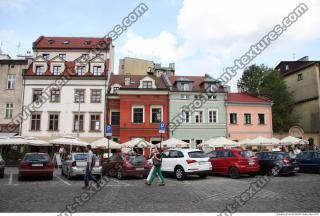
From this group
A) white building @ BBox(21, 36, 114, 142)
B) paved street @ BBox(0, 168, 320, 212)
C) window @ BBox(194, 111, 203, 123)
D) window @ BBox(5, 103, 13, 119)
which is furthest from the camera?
window @ BBox(194, 111, 203, 123)

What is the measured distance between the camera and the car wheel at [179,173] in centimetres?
1869

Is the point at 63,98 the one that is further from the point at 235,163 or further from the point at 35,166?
the point at 235,163

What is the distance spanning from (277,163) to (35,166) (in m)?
14.8

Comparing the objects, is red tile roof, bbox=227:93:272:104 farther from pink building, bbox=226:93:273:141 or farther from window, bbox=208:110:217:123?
window, bbox=208:110:217:123

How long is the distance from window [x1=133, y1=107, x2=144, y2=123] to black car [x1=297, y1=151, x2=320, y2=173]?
782 inches

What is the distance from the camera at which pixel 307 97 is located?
4769 centimetres

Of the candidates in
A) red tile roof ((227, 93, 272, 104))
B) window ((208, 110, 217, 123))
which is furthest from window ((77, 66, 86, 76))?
red tile roof ((227, 93, 272, 104))

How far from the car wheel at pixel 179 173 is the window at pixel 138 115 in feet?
65.8

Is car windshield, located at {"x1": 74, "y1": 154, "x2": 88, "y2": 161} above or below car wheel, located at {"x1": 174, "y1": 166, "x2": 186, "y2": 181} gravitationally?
above

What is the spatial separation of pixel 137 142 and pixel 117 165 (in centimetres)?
1021

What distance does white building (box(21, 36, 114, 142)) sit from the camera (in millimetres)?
38750

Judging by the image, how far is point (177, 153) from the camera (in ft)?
63.7

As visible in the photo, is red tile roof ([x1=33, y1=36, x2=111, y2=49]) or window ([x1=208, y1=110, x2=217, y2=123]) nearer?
window ([x1=208, y1=110, x2=217, y2=123])

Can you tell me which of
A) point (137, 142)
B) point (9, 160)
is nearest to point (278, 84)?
point (137, 142)
